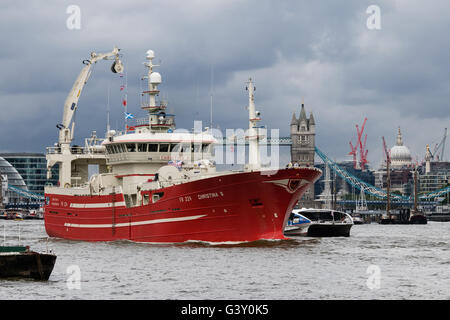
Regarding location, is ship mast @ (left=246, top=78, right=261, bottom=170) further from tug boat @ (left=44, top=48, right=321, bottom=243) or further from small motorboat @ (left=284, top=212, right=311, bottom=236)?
small motorboat @ (left=284, top=212, right=311, bottom=236)

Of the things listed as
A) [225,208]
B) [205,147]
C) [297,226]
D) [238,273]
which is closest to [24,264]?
[238,273]

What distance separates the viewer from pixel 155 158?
66.6m

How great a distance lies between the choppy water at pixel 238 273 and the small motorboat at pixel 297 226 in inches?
888

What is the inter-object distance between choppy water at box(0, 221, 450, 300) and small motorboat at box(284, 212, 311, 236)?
22567 mm

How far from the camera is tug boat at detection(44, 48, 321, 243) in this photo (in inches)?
2270

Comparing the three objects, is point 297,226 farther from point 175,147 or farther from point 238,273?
point 238,273

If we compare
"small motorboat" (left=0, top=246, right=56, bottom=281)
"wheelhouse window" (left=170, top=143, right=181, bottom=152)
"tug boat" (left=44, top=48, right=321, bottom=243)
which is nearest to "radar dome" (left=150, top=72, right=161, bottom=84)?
"tug boat" (left=44, top=48, right=321, bottom=243)

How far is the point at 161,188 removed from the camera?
60.6 meters

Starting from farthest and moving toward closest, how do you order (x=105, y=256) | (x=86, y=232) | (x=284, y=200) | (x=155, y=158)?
(x=86, y=232), (x=155, y=158), (x=284, y=200), (x=105, y=256)

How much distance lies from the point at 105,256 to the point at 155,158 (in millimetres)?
13396

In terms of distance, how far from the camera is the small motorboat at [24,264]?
38812 millimetres
